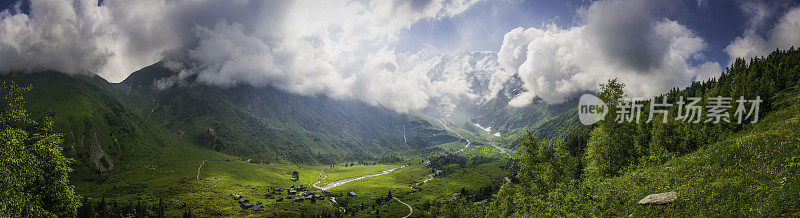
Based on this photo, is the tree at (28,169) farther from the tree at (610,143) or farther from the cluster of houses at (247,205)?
the cluster of houses at (247,205)

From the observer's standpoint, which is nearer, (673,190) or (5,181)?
(5,181)

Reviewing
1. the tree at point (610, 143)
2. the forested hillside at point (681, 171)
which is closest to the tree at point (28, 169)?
the forested hillside at point (681, 171)

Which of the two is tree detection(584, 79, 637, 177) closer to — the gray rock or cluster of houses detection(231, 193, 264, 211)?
the gray rock

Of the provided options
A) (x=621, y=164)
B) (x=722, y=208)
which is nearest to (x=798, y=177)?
(x=722, y=208)

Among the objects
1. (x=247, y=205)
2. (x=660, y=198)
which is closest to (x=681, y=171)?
(x=660, y=198)

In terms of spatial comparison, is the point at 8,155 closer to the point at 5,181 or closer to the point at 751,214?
the point at 5,181

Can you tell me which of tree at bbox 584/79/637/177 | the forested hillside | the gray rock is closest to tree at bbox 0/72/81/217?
the forested hillside
